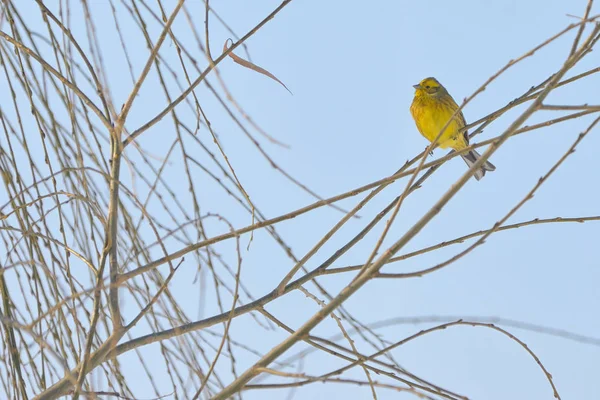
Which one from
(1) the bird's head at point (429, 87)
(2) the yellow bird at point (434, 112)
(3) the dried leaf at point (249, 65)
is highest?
(1) the bird's head at point (429, 87)

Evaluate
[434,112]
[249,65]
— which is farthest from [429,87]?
[249,65]

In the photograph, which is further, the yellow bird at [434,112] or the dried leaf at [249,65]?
the yellow bird at [434,112]

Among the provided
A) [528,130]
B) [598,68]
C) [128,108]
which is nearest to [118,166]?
[128,108]

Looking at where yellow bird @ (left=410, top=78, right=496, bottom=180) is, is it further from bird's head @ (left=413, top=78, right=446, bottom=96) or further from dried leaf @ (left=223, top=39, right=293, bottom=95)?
dried leaf @ (left=223, top=39, right=293, bottom=95)

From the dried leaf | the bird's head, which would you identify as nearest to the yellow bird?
the bird's head

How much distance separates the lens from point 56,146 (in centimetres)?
187

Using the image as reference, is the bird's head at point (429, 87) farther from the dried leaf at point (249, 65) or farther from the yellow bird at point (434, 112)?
the dried leaf at point (249, 65)

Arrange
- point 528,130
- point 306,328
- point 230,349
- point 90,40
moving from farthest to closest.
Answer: point 230,349 → point 90,40 → point 528,130 → point 306,328

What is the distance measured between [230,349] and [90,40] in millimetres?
820

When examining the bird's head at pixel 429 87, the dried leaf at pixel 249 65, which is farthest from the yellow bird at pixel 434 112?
the dried leaf at pixel 249 65

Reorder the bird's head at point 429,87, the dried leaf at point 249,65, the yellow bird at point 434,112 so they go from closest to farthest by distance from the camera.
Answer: the dried leaf at point 249,65
the yellow bird at point 434,112
the bird's head at point 429,87

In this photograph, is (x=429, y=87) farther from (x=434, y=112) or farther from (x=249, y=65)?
(x=249, y=65)

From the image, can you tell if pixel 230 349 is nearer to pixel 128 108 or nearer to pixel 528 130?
pixel 128 108

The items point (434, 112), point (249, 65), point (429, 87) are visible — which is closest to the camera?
point (249, 65)
